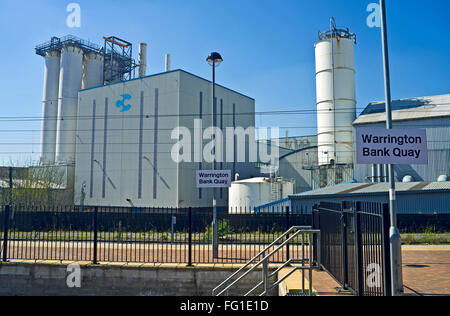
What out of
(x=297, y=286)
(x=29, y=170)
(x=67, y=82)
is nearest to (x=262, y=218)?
(x=297, y=286)

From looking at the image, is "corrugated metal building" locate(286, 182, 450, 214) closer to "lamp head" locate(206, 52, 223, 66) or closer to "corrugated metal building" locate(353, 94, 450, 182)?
"corrugated metal building" locate(353, 94, 450, 182)

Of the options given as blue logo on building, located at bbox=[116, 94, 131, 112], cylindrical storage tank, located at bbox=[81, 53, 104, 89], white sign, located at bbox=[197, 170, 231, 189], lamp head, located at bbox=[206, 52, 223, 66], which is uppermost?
cylindrical storage tank, located at bbox=[81, 53, 104, 89]

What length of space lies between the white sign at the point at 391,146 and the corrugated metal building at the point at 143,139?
28.5 metres

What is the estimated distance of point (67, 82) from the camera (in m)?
47.8

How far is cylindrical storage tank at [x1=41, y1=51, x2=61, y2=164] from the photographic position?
47438 millimetres

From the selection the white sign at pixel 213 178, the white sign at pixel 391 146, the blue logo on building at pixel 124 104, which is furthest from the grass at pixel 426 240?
the blue logo on building at pixel 124 104

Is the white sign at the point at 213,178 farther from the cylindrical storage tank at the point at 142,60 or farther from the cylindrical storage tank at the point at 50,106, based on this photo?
the cylindrical storage tank at the point at 142,60

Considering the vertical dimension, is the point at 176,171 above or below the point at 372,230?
above

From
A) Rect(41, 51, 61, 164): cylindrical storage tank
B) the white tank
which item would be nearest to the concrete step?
the white tank

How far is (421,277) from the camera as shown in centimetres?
908

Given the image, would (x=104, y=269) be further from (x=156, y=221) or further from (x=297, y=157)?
(x=297, y=157)

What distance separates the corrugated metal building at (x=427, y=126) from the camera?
30.6 metres

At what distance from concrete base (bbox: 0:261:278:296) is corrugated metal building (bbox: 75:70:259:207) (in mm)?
23461

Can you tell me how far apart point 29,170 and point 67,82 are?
1801 centimetres
